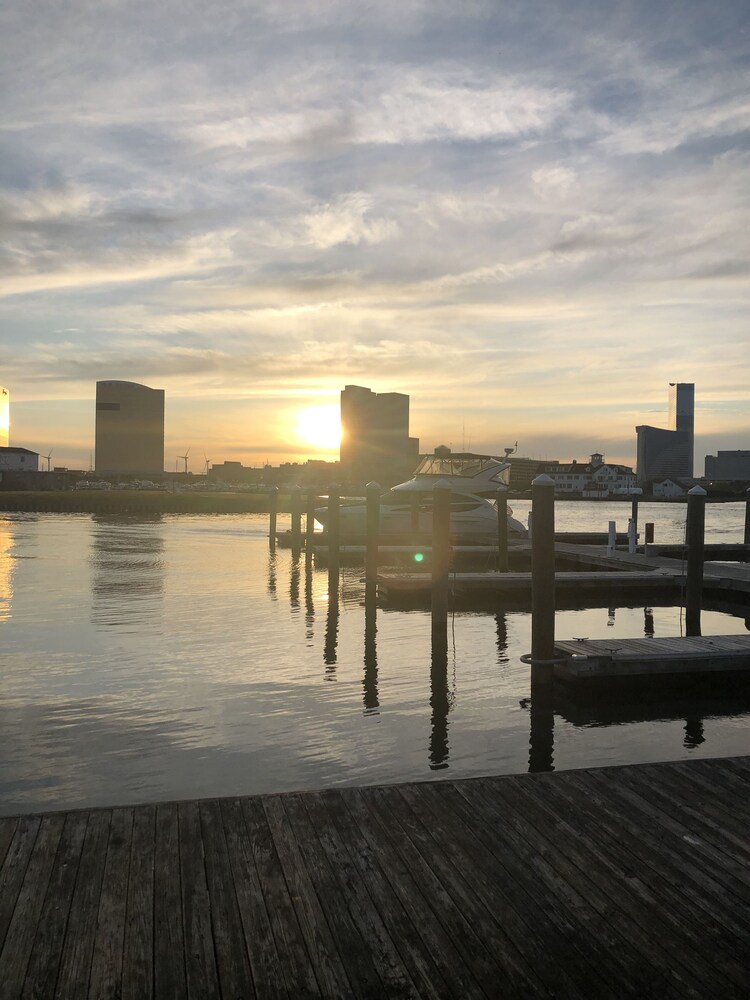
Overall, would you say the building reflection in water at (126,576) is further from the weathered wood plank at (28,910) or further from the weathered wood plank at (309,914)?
the weathered wood plank at (309,914)

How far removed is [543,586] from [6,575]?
64.5 feet

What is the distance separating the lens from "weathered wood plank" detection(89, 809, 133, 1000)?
362 centimetres

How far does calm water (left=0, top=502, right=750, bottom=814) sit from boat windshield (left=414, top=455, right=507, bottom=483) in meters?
13.8

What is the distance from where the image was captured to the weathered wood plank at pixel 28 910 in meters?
3.63

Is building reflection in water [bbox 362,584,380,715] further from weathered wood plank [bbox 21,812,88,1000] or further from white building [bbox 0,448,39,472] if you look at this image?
white building [bbox 0,448,39,472]

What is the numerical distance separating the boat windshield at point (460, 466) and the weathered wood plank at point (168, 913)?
2858cm

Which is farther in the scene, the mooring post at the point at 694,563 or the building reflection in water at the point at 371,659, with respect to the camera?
the mooring post at the point at 694,563

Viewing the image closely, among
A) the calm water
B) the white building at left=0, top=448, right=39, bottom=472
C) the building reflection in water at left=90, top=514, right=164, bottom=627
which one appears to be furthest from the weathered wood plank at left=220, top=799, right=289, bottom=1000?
the white building at left=0, top=448, right=39, bottom=472

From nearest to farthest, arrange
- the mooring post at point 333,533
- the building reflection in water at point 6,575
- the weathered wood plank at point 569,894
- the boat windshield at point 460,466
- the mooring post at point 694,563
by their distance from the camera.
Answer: the weathered wood plank at point 569,894, the mooring post at point 694,563, the building reflection in water at point 6,575, the mooring post at point 333,533, the boat windshield at point 460,466

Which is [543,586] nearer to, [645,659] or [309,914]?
[645,659]

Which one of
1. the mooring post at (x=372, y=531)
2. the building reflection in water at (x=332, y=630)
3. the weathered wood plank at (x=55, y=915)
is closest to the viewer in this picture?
the weathered wood plank at (x=55, y=915)

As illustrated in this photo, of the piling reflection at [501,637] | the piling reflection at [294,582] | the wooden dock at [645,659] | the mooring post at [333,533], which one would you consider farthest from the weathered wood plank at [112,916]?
the mooring post at [333,533]

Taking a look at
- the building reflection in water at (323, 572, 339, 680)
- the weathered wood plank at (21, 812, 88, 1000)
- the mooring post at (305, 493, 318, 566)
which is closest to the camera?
the weathered wood plank at (21, 812, 88, 1000)

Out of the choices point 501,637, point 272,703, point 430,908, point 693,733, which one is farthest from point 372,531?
point 430,908
